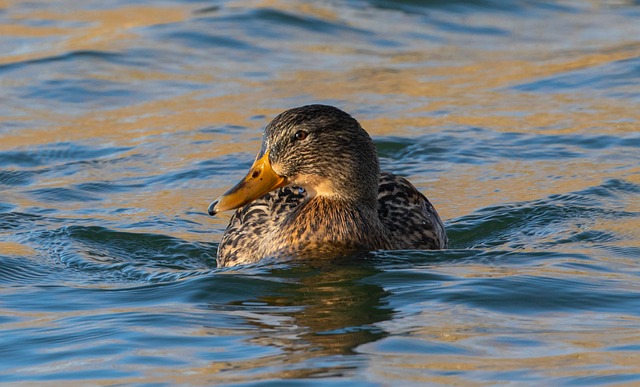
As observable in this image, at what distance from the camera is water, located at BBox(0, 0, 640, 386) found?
21.7 feet

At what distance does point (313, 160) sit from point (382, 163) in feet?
11.8

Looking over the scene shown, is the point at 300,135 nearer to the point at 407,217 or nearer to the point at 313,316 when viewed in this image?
the point at 407,217

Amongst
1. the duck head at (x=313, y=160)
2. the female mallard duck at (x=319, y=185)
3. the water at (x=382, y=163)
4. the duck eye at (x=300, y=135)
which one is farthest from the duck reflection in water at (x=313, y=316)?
the duck eye at (x=300, y=135)

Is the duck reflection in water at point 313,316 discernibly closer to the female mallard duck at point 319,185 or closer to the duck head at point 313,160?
the female mallard duck at point 319,185

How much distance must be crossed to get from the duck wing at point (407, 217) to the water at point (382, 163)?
23 centimetres

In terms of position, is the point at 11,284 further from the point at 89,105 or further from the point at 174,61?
the point at 174,61

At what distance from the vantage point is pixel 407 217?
909 cm

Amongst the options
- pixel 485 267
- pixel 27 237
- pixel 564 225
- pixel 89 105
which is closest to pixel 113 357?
pixel 485 267

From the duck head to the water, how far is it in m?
0.45

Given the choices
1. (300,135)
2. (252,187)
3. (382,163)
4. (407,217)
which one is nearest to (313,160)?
(300,135)

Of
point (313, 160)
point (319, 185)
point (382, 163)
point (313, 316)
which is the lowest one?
point (313, 316)

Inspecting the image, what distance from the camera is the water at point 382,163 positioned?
21.7 feet

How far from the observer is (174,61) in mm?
15797

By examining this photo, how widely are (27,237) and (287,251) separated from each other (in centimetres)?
242
